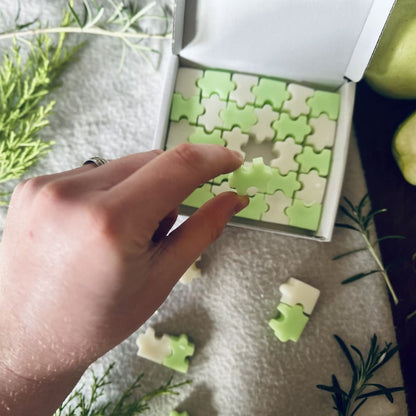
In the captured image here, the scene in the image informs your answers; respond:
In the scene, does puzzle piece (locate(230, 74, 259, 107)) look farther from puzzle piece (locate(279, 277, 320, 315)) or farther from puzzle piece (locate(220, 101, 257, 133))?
puzzle piece (locate(279, 277, 320, 315))

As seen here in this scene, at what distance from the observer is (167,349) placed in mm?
713

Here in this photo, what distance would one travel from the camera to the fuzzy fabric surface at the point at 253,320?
0.72 meters

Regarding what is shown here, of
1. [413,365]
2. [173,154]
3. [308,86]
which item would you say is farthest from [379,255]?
[173,154]

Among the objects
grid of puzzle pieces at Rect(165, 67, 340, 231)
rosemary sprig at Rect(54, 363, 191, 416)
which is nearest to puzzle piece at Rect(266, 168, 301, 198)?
grid of puzzle pieces at Rect(165, 67, 340, 231)

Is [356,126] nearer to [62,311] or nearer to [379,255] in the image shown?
[379,255]

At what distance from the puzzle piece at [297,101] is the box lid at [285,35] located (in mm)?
21

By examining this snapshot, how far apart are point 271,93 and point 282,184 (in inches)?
5.7

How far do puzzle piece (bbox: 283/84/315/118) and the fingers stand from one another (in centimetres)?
26

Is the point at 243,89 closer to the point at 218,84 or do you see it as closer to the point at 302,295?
the point at 218,84

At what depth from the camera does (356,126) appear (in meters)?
0.73

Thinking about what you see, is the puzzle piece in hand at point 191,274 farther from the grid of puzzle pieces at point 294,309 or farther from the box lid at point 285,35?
the box lid at point 285,35

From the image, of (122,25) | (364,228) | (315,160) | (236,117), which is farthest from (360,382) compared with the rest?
(122,25)

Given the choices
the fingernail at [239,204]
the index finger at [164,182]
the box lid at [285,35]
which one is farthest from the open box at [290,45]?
the index finger at [164,182]

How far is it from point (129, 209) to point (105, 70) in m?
0.43
